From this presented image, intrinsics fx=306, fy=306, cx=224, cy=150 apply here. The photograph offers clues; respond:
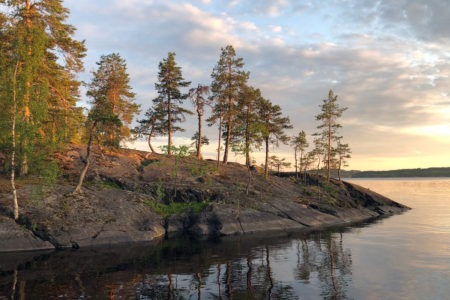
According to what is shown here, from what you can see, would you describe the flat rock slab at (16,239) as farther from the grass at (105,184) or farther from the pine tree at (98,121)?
the grass at (105,184)

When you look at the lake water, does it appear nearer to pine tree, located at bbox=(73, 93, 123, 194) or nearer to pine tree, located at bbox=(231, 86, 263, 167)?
pine tree, located at bbox=(73, 93, 123, 194)

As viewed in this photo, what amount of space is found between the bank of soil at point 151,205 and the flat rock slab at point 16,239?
0.06 meters

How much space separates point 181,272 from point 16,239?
514 inches

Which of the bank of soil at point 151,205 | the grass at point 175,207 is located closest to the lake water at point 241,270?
the bank of soil at point 151,205

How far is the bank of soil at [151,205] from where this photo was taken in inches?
904

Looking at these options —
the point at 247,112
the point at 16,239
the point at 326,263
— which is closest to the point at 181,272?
the point at 326,263

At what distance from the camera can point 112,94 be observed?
47.1m

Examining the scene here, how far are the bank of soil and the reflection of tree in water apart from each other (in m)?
7.32

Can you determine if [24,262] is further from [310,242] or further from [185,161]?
[185,161]

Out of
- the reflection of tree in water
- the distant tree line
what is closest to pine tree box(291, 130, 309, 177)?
the distant tree line

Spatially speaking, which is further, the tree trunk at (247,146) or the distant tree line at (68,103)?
the tree trunk at (247,146)

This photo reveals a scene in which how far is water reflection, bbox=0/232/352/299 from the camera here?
41.5 ft

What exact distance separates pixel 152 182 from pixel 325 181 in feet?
107

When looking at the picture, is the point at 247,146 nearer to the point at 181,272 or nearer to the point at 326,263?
the point at 326,263
